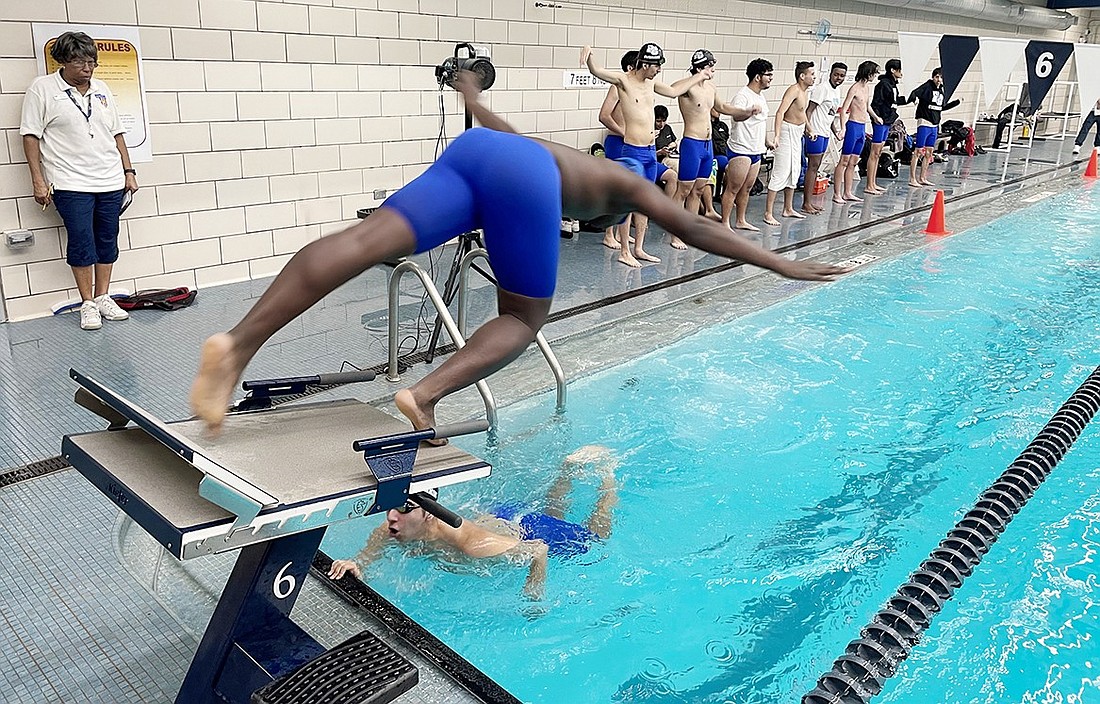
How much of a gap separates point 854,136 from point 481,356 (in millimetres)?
8425

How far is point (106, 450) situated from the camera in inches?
69.6

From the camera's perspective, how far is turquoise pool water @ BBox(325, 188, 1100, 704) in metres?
2.57

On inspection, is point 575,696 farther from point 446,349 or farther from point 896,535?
point 446,349

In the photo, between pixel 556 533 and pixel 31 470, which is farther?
pixel 31 470

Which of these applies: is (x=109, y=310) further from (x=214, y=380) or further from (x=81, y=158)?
(x=214, y=380)

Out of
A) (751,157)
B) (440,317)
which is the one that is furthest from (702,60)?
(440,317)

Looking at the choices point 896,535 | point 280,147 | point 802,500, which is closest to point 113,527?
point 802,500

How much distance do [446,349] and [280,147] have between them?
8.07 ft

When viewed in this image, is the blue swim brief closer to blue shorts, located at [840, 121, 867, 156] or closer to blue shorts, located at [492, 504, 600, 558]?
blue shorts, located at [840, 121, 867, 156]

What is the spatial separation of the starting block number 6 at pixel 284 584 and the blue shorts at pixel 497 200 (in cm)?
82

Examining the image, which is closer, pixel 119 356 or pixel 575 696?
pixel 575 696

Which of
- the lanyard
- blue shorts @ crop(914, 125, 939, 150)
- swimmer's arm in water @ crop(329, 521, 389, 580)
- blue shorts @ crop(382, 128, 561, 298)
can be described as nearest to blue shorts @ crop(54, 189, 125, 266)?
the lanyard

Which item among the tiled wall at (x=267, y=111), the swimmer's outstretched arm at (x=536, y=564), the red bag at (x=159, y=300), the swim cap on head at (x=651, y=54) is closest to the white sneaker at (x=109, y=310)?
the red bag at (x=159, y=300)

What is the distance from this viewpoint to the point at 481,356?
219cm
